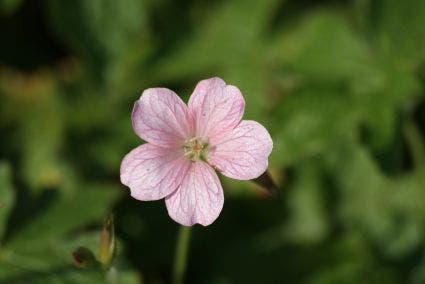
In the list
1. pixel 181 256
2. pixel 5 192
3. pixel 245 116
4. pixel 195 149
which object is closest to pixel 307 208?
pixel 245 116

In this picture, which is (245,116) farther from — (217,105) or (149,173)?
(149,173)

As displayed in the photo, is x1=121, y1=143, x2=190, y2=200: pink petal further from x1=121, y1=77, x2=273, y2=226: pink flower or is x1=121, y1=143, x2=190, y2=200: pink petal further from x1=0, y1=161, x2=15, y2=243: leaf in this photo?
x1=0, y1=161, x2=15, y2=243: leaf

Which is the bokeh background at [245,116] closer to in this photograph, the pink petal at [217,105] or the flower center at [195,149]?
the flower center at [195,149]

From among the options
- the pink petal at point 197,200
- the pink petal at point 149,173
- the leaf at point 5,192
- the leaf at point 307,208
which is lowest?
the pink petal at point 197,200

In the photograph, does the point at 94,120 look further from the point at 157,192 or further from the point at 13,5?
the point at 157,192

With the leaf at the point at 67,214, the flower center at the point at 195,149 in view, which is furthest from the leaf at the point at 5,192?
the flower center at the point at 195,149
